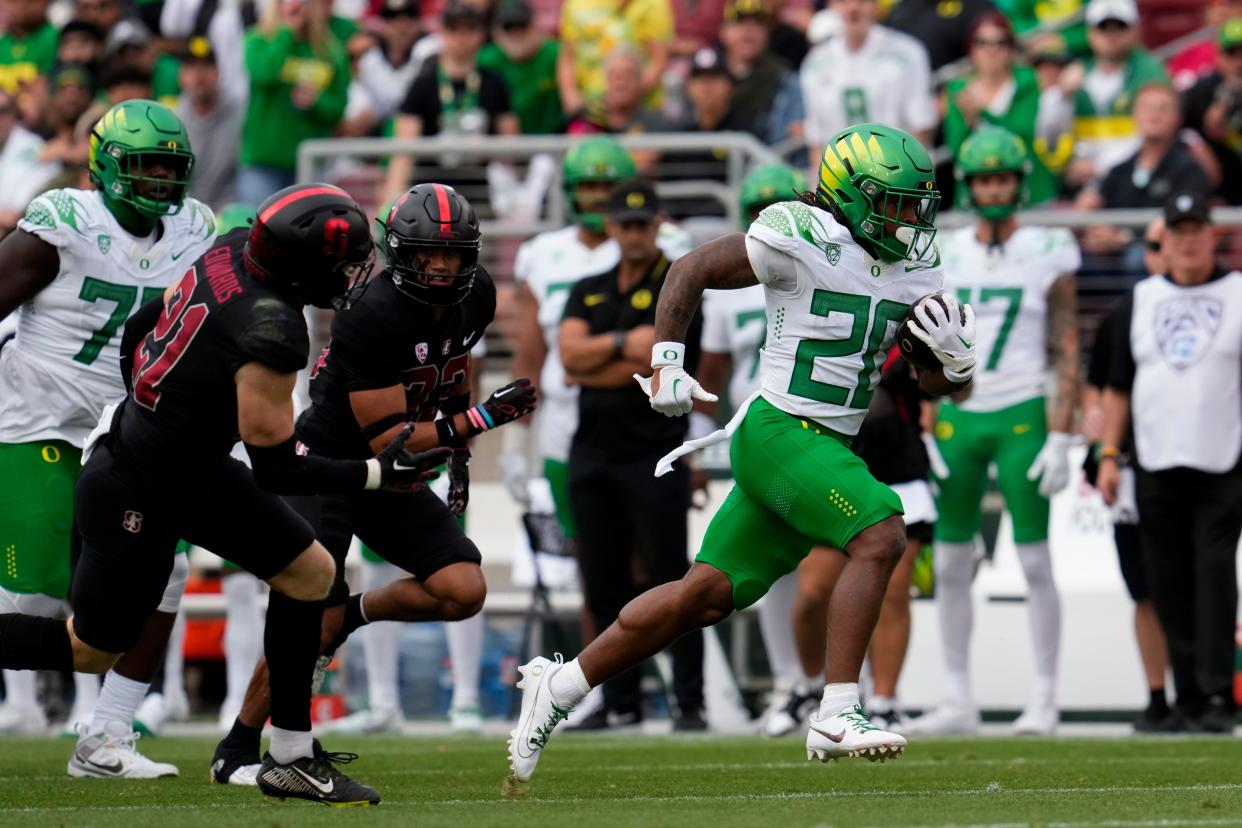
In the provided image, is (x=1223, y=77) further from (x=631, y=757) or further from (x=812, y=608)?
(x=631, y=757)

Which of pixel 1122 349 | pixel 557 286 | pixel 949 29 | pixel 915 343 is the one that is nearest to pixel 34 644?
pixel 915 343

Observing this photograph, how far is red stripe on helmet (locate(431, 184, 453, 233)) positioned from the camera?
255 inches

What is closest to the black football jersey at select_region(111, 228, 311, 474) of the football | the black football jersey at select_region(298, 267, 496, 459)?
the black football jersey at select_region(298, 267, 496, 459)

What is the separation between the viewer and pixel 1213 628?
29.9ft

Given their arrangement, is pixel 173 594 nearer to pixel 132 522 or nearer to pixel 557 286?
pixel 132 522

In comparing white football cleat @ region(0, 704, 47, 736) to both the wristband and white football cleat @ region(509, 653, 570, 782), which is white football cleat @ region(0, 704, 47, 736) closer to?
white football cleat @ region(509, 653, 570, 782)

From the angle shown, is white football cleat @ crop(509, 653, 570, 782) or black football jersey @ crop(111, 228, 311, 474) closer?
black football jersey @ crop(111, 228, 311, 474)

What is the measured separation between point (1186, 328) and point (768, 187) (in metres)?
2.03

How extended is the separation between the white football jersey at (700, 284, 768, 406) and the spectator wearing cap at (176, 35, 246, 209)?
436 cm

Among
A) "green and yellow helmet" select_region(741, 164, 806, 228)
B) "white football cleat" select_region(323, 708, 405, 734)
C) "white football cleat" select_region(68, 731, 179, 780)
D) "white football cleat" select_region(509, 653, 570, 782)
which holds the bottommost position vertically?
"white football cleat" select_region(323, 708, 405, 734)

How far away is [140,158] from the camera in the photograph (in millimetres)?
7105

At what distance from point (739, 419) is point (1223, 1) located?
744cm

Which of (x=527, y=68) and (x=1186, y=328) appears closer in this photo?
(x=1186, y=328)

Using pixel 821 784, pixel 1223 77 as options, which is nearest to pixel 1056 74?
pixel 1223 77
